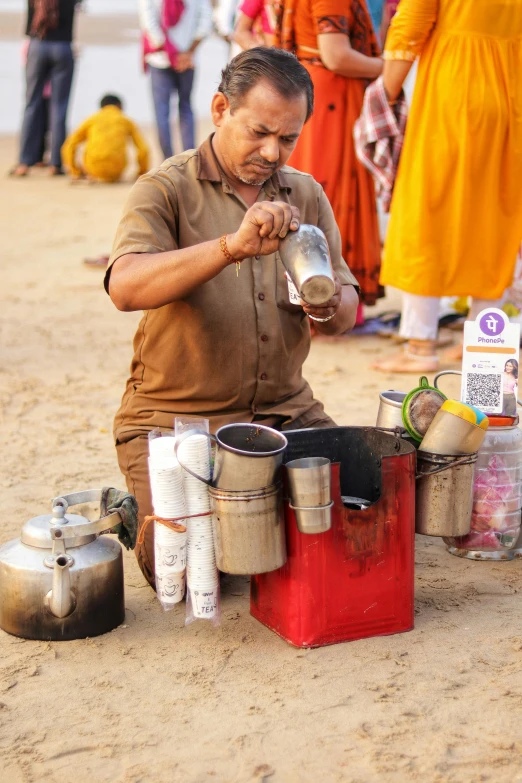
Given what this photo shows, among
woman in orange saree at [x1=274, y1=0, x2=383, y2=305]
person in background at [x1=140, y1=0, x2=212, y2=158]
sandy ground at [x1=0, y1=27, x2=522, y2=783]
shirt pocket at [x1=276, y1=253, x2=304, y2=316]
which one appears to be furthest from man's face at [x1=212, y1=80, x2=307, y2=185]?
person in background at [x1=140, y1=0, x2=212, y2=158]

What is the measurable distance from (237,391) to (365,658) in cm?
90

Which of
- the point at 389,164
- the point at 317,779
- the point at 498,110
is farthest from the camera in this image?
the point at 389,164

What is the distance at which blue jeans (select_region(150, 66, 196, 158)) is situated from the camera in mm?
10430

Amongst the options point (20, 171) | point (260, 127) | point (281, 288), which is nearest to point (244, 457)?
point (281, 288)

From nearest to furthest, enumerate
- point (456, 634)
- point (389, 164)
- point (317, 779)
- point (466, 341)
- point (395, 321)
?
point (317, 779)
point (456, 634)
point (466, 341)
point (389, 164)
point (395, 321)

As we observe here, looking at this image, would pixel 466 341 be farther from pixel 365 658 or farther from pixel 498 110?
pixel 498 110

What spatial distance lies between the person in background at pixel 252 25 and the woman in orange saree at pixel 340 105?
545 mm

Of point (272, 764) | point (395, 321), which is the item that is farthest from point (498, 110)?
point (272, 764)

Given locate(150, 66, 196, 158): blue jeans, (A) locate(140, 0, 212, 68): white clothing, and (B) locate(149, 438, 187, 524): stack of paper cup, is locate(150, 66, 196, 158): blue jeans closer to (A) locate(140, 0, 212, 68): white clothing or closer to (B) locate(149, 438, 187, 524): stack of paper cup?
(A) locate(140, 0, 212, 68): white clothing

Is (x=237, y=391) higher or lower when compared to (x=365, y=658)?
higher

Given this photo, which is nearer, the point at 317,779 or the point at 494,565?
the point at 317,779

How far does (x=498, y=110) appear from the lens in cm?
478

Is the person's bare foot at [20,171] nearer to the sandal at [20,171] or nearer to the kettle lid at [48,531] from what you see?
the sandal at [20,171]

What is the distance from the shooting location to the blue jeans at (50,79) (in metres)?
11.9
